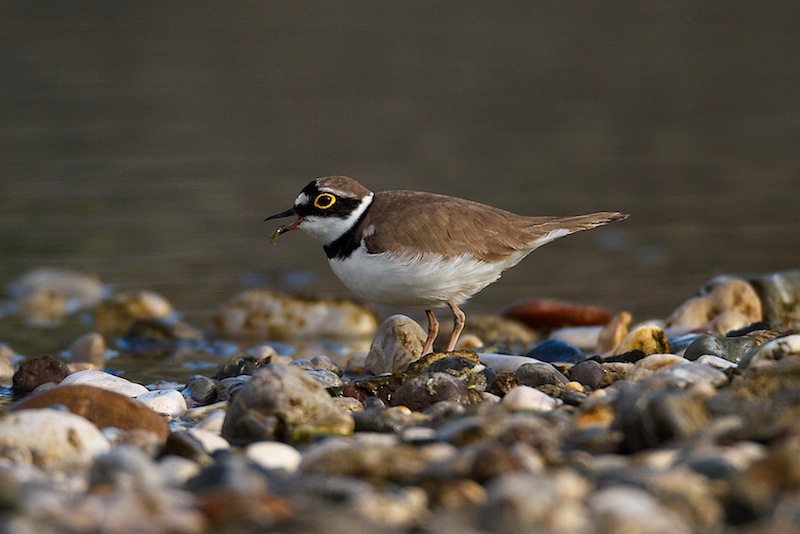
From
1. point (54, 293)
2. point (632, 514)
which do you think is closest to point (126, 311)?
point (54, 293)

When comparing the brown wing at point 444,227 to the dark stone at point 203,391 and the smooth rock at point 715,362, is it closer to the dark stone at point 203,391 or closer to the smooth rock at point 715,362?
the dark stone at point 203,391

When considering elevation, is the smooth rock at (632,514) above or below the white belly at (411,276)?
above

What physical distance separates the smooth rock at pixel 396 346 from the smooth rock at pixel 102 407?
240 cm

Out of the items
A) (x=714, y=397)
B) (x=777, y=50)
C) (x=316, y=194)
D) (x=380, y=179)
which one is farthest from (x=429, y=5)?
(x=714, y=397)

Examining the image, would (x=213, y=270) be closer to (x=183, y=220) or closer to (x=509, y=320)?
(x=183, y=220)

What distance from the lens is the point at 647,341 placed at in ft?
25.4

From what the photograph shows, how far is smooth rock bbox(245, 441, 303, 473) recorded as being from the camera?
505 centimetres

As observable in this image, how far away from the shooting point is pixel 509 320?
417 inches

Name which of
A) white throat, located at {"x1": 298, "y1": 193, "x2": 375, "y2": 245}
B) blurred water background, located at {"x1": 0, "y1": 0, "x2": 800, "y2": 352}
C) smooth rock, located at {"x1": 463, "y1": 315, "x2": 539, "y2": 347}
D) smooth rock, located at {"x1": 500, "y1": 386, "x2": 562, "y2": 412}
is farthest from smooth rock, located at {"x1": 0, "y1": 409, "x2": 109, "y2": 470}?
blurred water background, located at {"x1": 0, "y1": 0, "x2": 800, "y2": 352}

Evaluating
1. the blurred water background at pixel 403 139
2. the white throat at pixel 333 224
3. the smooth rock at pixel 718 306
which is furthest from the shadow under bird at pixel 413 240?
the blurred water background at pixel 403 139

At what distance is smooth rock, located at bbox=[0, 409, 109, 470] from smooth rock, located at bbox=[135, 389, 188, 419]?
4.75 feet

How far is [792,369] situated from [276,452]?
2.33 meters

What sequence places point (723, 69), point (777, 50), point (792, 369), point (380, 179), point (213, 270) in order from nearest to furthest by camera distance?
Result: point (792, 369)
point (213, 270)
point (380, 179)
point (723, 69)
point (777, 50)

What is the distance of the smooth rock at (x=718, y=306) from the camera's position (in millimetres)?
9633
